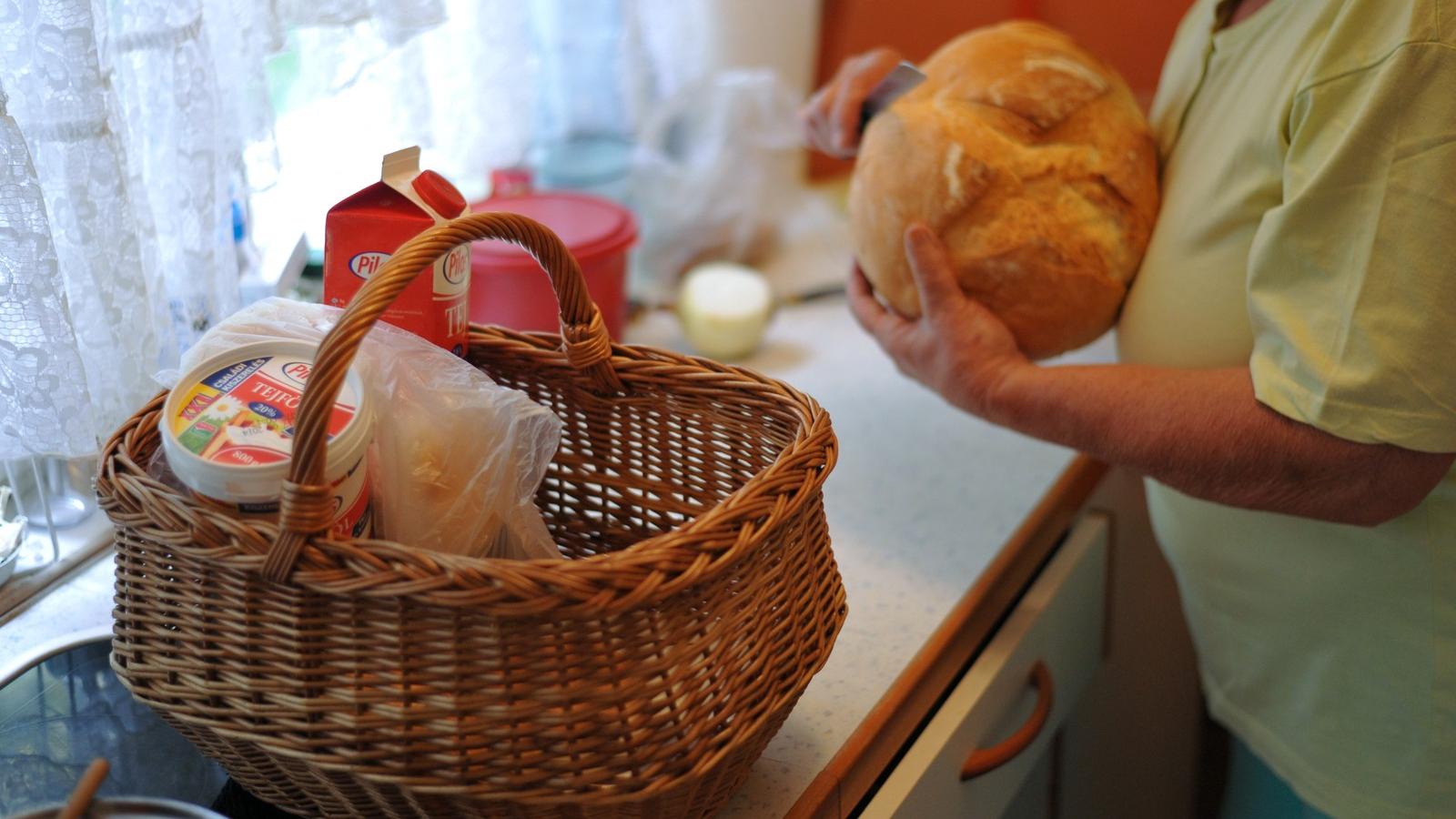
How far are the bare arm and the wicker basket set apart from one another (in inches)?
9.9

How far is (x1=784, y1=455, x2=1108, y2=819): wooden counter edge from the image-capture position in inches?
29.2

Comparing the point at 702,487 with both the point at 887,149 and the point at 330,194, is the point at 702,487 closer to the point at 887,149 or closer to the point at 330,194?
the point at 887,149

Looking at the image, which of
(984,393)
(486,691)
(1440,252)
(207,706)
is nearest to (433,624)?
(486,691)

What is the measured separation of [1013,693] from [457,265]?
23.7 inches

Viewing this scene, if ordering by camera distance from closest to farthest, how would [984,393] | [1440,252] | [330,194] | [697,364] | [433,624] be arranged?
1. [433,624]
2. [1440,252]
3. [697,364]
4. [984,393]
5. [330,194]

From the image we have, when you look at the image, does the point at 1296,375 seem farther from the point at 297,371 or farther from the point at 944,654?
the point at 297,371

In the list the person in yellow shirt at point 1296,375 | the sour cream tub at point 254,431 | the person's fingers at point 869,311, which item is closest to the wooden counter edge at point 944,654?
the person in yellow shirt at point 1296,375

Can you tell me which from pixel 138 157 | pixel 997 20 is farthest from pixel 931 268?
pixel 997 20

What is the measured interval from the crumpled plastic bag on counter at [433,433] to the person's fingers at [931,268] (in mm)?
321

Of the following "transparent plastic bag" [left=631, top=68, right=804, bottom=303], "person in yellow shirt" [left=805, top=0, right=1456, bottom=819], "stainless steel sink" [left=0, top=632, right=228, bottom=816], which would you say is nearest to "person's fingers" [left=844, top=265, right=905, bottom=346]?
"person in yellow shirt" [left=805, top=0, right=1456, bottom=819]

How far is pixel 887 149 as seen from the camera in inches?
35.7

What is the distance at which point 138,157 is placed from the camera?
0.80m

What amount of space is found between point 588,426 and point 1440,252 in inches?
21.2

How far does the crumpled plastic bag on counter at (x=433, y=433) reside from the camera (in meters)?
0.67
